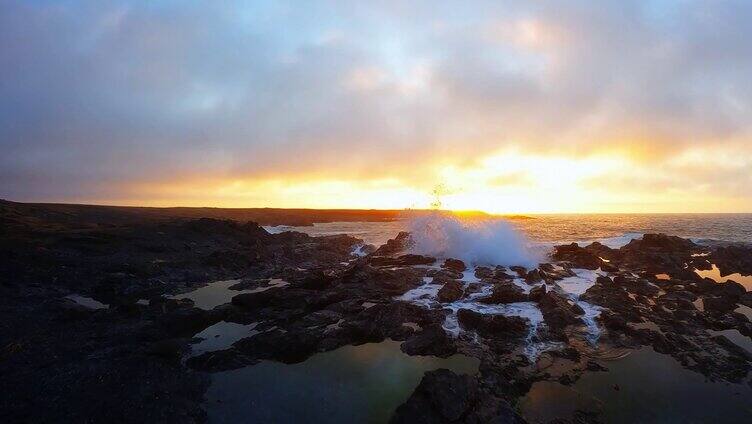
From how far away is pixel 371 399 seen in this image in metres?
12.1

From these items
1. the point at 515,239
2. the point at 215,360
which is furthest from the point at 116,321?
the point at 515,239

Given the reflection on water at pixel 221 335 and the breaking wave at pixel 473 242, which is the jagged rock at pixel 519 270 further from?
the reflection on water at pixel 221 335

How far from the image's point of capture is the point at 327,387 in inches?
508

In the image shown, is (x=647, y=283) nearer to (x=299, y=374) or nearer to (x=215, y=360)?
(x=299, y=374)

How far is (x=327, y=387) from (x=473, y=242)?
26.9 meters

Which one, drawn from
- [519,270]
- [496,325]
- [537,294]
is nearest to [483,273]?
[519,270]

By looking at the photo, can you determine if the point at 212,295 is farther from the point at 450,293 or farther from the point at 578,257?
the point at 578,257

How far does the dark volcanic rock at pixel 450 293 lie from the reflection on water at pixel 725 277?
20836mm

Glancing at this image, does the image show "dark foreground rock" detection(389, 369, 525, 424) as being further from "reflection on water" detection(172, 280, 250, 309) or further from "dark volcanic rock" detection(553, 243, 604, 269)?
"dark volcanic rock" detection(553, 243, 604, 269)

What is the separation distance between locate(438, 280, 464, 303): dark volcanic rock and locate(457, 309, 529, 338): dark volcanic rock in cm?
367

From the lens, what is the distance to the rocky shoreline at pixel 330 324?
449 inches

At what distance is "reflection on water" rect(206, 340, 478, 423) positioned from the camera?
11320 mm

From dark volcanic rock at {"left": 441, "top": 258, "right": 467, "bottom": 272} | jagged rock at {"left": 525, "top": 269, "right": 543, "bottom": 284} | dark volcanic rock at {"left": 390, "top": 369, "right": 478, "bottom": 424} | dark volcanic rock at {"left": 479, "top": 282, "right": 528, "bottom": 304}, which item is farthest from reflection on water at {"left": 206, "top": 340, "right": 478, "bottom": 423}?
dark volcanic rock at {"left": 441, "top": 258, "right": 467, "bottom": 272}

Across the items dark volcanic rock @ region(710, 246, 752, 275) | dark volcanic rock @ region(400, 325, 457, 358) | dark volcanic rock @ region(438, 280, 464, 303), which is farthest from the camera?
dark volcanic rock @ region(710, 246, 752, 275)
